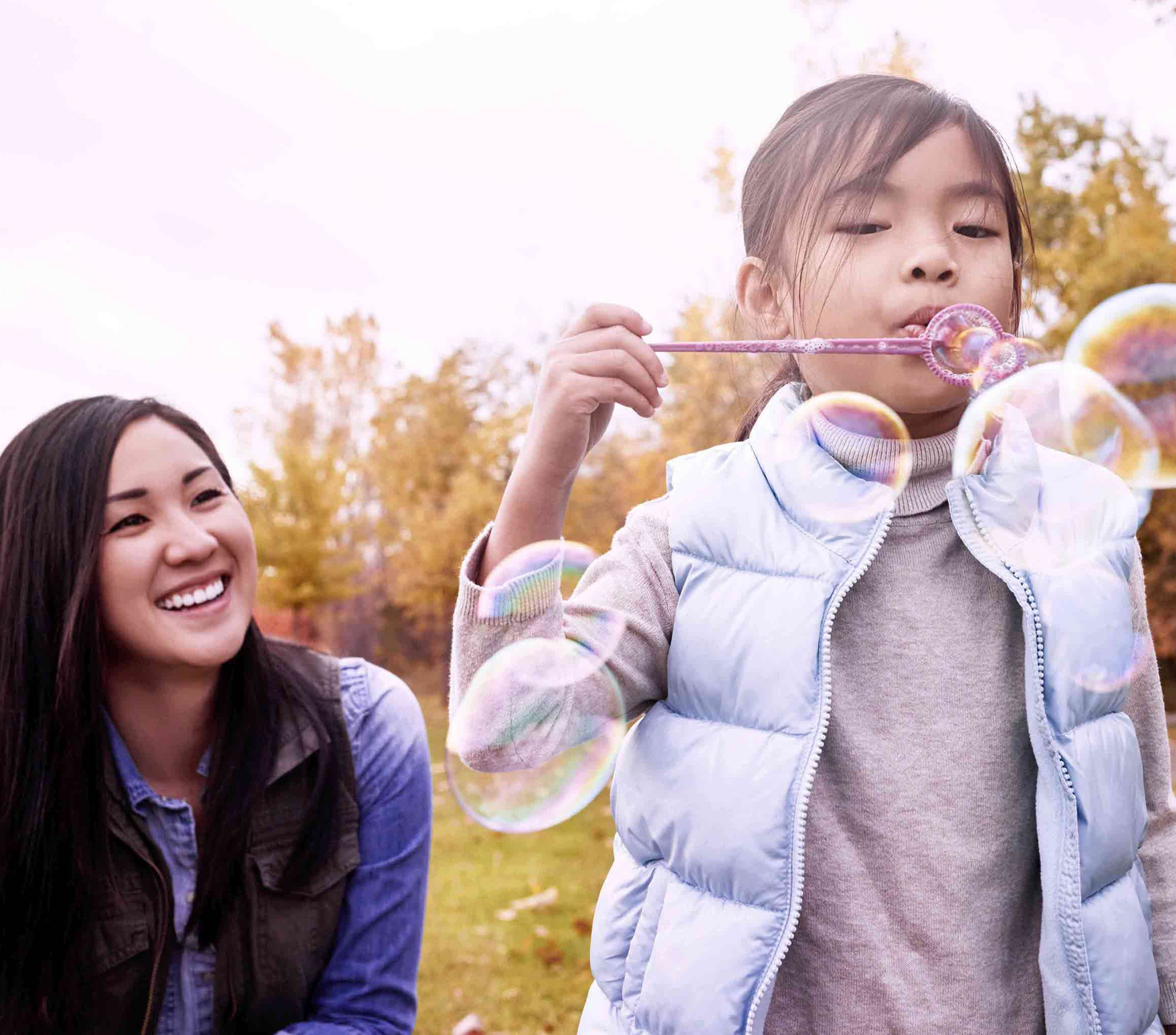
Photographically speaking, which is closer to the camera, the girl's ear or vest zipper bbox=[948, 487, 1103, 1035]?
vest zipper bbox=[948, 487, 1103, 1035]

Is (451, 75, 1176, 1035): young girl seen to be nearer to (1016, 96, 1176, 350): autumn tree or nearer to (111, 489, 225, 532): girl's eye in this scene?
(111, 489, 225, 532): girl's eye

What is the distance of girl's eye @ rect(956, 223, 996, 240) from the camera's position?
1.12m

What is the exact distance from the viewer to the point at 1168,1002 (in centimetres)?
A: 117

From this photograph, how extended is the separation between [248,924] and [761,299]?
3.88 feet

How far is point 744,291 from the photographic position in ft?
4.18

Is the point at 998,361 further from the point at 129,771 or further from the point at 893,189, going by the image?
the point at 129,771

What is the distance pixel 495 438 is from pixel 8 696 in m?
8.13

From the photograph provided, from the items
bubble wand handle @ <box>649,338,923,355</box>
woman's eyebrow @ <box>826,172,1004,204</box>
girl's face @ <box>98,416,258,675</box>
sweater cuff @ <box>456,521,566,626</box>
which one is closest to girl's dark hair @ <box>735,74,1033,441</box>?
woman's eyebrow @ <box>826,172,1004,204</box>

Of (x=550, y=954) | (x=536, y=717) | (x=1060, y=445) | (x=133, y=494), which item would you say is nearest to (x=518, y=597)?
(x=536, y=717)

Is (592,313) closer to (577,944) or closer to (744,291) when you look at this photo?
(744,291)

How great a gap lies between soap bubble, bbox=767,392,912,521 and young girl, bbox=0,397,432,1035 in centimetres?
95

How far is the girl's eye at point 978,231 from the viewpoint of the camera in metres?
1.12

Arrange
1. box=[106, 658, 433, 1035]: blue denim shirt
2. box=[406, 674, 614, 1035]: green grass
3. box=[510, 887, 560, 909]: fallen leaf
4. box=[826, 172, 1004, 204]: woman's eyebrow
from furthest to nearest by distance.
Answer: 1. box=[510, 887, 560, 909]: fallen leaf
2. box=[406, 674, 614, 1035]: green grass
3. box=[106, 658, 433, 1035]: blue denim shirt
4. box=[826, 172, 1004, 204]: woman's eyebrow

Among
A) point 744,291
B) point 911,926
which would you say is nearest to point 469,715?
point 911,926
